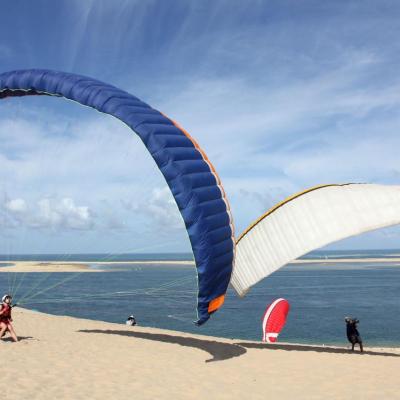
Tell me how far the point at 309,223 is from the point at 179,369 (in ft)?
16.3

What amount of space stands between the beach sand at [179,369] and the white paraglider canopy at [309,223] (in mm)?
2435

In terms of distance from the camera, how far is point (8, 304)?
1194 centimetres

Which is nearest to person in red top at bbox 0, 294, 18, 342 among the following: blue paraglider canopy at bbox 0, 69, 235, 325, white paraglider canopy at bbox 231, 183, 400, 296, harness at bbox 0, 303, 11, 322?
harness at bbox 0, 303, 11, 322

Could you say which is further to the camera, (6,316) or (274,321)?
(274,321)

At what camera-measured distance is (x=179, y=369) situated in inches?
411

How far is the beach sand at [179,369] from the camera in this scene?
861 cm

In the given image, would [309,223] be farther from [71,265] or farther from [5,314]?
[71,265]

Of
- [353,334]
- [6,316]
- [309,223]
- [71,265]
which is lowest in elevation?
[6,316]

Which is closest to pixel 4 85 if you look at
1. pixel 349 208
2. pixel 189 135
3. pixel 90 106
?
pixel 90 106

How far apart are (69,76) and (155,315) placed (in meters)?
26.8

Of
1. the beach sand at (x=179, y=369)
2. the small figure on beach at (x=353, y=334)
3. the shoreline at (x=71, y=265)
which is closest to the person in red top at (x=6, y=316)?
the beach sand at (x=179, y=369)

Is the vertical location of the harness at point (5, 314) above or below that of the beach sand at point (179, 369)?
above

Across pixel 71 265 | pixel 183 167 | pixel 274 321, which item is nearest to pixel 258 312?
pixel 274 321

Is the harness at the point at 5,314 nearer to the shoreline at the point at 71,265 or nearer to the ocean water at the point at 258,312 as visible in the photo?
the ocean water at the point at 258,312
